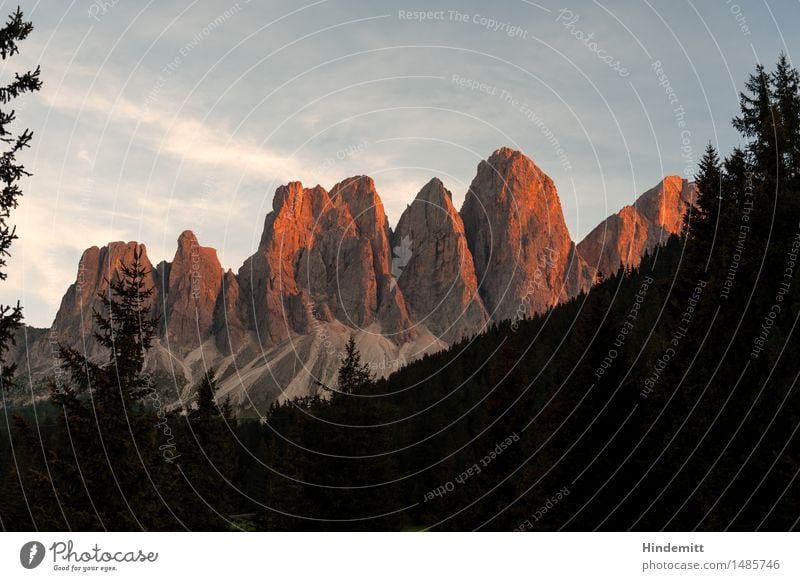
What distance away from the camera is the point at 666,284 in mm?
38125

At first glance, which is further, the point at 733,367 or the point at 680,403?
the point at 680,403

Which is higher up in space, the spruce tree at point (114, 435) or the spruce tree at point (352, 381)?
the spruce tree at point (352, 381)

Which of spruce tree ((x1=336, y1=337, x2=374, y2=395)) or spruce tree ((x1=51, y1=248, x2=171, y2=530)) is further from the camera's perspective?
spruce tree ((x1=336, y1=337, x2=374, y2=395))

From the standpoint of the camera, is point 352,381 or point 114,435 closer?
point 114,435

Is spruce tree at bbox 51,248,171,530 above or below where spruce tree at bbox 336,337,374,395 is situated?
below

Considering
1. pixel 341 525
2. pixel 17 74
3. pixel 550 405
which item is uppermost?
pixel 17 74

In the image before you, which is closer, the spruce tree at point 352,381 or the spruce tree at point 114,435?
the spruce tree at point 114,435

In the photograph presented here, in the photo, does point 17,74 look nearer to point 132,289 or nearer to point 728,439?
point 132,289

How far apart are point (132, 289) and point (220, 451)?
28997 millimetres

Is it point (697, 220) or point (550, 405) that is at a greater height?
point (697, 220)

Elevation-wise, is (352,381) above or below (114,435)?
above
